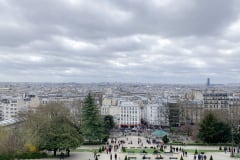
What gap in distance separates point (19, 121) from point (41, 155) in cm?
2599

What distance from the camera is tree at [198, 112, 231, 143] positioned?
65.0 m

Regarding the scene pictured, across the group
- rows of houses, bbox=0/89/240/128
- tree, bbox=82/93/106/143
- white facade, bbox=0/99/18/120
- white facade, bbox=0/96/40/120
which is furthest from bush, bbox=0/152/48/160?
white facade, bbox=0/99/18/120

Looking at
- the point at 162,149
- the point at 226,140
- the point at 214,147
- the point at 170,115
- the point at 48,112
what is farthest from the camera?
the point at 170,115

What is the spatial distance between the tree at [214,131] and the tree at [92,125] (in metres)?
17.9

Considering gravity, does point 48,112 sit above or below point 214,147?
A: above

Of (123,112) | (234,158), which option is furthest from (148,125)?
(234,158)

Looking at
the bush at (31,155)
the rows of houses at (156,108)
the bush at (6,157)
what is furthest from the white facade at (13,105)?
the bush at (6,157)

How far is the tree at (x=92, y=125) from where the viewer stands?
212ft

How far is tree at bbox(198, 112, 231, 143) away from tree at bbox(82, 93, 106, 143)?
17.9 metres

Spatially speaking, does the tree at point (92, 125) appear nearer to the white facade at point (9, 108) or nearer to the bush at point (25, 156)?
the bush at point (25, 156)

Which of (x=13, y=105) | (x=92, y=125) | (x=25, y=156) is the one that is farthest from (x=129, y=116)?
→ (x=25, y=156)

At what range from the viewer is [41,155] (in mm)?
49938

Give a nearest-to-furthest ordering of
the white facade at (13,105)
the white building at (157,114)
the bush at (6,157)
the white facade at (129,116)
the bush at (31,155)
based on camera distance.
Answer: the bush at (6,157)
the bush at (31,155)
the white building at (157,114)
the white facade at (13,105)
the white facade at (129,116)

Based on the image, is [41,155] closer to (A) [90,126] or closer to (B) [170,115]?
(A) [90,126]
